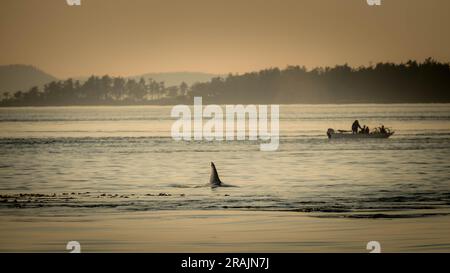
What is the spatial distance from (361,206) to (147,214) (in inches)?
298

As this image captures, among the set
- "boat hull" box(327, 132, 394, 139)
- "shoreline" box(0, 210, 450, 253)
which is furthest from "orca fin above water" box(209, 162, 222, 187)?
"boat hull" box(327, 132, 394, 139)

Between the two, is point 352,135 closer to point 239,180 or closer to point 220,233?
point 239,180

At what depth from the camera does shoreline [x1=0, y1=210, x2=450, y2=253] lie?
27.0m

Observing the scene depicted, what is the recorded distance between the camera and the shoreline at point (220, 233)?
27.0 m

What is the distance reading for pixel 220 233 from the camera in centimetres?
2927

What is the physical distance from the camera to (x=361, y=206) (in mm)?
36281

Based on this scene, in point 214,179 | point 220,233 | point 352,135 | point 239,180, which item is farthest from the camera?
point 352,135

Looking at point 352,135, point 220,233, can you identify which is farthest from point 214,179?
point 352,135

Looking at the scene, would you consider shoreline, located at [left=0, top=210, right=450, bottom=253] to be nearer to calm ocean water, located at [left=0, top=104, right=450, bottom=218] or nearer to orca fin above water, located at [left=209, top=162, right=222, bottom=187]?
calm ocean water, located at [left=0, top=104, right=450, bottom=218]

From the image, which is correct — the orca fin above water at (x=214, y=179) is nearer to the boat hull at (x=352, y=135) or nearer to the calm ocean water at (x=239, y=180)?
the calm ocean water at (x=239, y=180)

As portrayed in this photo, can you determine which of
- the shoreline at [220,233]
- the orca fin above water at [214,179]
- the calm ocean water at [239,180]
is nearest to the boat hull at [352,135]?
the calm ocean water at [239,180]
